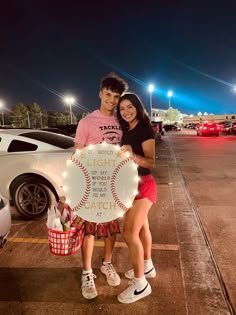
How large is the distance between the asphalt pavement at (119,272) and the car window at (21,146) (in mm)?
1332

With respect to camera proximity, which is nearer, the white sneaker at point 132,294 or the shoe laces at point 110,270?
the white sneaker at point 132,294

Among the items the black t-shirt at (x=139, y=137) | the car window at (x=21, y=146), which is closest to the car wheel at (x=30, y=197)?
the car window at (x=21, y=146)

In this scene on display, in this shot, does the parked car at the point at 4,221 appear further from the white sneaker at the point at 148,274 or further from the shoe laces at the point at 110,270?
the white sneaker at the point at 148,274

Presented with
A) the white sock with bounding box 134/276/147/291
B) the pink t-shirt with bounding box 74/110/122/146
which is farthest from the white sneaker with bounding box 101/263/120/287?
the pink t-shirt with bounding box 74/110/122/146

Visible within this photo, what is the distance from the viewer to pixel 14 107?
76.9m

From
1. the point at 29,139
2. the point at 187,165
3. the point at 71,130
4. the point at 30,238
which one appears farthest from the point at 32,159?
the point at 71,130

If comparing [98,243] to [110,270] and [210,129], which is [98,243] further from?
[210,129]

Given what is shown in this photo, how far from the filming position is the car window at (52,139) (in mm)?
5918

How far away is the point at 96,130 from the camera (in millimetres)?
3039

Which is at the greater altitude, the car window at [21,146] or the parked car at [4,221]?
the car window at [21,146]

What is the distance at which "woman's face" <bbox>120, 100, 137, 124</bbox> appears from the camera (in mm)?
2969

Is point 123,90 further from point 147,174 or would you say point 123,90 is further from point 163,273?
point 163,273

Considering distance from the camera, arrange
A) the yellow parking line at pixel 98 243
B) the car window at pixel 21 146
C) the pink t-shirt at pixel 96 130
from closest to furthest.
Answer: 1. the pink t-shirt at pixel 96 130
2. the yellow parking line at pixel 98 243
3. the car window at pixel 21 146

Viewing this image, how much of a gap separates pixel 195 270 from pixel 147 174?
4.43 ft
